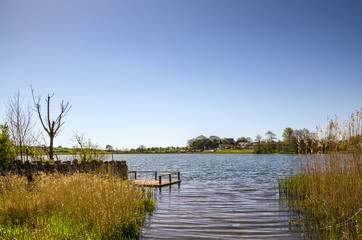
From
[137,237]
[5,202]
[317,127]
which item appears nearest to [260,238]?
[137,237]

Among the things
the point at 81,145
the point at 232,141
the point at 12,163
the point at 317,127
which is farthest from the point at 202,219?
the point at 232,141

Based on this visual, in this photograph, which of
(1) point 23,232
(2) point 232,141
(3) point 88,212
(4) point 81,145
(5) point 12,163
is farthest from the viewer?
(2) point 232,141

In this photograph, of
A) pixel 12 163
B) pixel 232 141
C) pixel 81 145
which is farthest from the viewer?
pixel 232 141

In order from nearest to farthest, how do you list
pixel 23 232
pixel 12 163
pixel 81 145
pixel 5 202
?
1. pixel 23 232
2. pixel 5 202
3. pixel 12 163
4. pixel 81 145

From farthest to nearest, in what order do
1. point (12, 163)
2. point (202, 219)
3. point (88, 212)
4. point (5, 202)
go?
point (12, 163)
point (202, 219)
point (5, 202)
point (88, 212)

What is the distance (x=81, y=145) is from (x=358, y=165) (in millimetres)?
14467

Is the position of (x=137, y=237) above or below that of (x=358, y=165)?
below

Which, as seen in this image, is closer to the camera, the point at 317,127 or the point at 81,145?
the point at 317,127

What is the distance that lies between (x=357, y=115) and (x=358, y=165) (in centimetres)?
123

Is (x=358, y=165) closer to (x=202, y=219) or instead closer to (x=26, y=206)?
(x=202, y=219)

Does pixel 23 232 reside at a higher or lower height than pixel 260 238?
higher

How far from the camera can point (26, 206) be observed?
639cm

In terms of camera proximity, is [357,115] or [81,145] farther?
[81,145]

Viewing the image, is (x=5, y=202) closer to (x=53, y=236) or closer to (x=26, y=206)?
(x=26, y=206)
